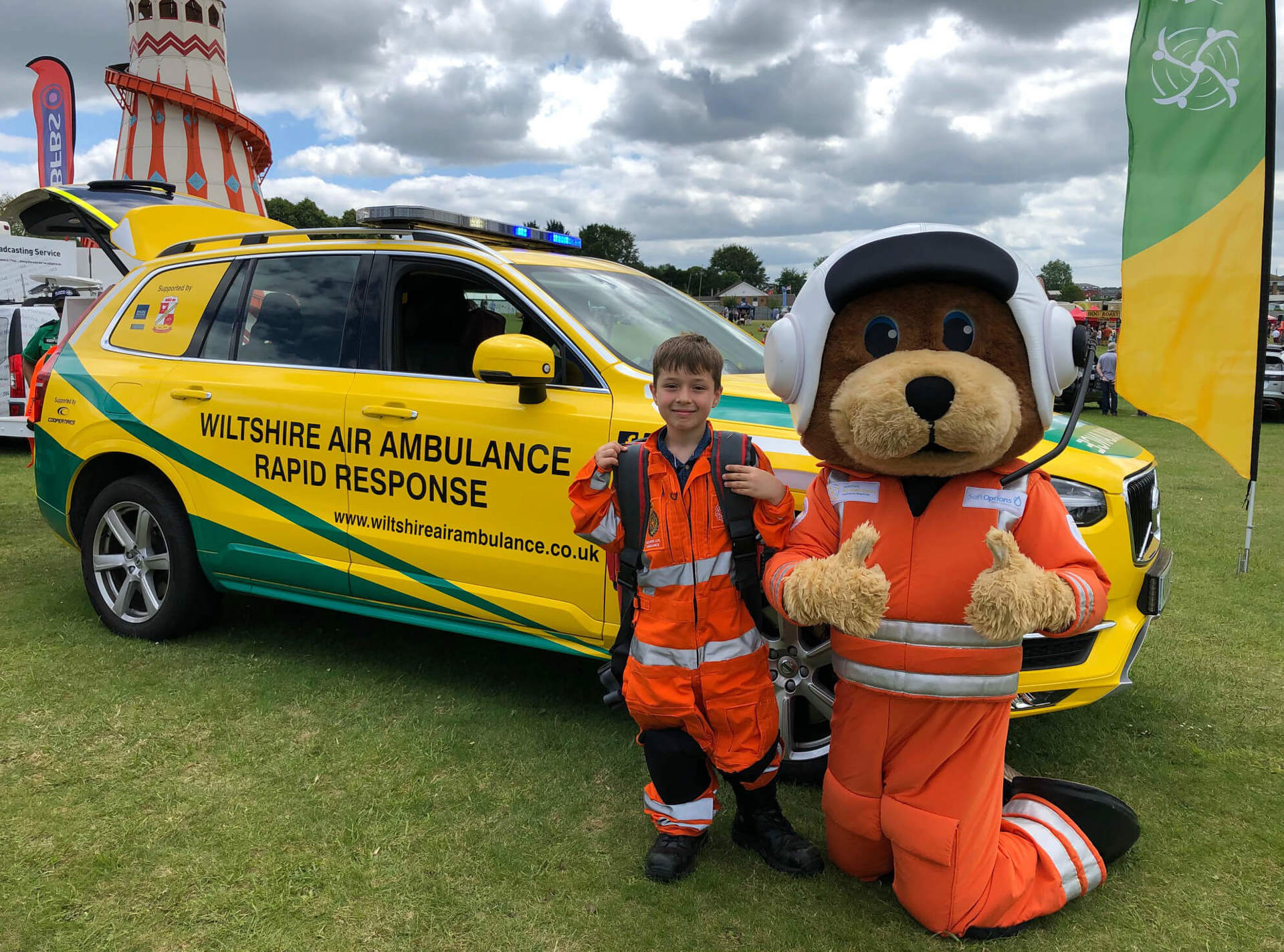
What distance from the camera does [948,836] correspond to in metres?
2.33

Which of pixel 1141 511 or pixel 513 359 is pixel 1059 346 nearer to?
pixel 1141 511

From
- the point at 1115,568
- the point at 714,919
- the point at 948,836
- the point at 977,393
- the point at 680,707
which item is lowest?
the point at 714,919

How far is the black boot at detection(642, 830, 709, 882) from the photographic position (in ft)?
8.86

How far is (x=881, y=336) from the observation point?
2.24 meters

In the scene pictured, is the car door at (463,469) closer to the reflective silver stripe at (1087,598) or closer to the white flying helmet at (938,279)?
the white flying helmet at (938,279)

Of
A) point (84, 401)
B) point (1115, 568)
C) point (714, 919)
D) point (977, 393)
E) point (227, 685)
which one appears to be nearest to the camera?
point (977, 393)

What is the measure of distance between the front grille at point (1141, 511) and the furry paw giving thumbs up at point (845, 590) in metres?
1.25

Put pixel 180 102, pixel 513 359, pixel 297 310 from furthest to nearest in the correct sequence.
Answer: pixel 180 102, pixel 297 310, pixel 513 359

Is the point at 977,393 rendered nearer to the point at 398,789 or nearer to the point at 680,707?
the point at 680,707

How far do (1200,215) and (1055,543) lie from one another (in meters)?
1.47

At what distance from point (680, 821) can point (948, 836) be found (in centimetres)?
78

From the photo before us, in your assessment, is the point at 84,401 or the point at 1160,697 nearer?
the point at 1160,697

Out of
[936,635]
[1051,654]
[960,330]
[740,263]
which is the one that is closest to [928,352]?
[960,330]

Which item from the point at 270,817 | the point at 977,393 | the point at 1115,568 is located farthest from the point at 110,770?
the point at 1115,568
